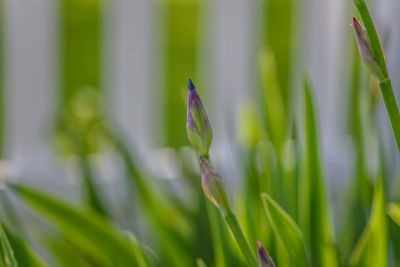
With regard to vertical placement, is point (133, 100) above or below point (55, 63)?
below

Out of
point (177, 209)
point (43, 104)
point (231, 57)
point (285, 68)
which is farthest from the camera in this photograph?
point (285, 68)

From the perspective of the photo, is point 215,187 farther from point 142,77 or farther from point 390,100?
point 142,77

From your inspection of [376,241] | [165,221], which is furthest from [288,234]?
[165,221]

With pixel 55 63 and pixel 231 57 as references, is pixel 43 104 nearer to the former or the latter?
pixel 55 63

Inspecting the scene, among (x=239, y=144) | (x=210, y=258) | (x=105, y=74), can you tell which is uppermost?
(x=105, y=74)

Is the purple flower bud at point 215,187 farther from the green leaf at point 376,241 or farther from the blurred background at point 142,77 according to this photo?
the blurred background at point 142,77

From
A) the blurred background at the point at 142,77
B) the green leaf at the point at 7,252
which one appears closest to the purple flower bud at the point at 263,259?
the green leaf at the point at 7,252

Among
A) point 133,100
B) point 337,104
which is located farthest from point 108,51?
point 337,104

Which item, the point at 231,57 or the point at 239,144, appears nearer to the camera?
the point at 239,144
